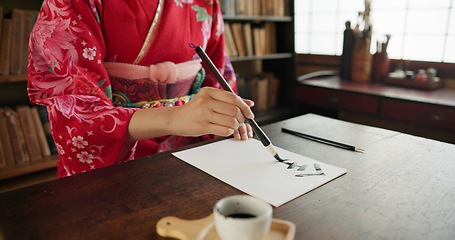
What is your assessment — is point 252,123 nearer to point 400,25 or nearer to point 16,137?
point 16,137

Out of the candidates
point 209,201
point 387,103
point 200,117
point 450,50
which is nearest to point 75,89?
point 200,117

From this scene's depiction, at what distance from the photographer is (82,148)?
31.5 inches

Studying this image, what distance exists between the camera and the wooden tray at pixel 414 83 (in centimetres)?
193

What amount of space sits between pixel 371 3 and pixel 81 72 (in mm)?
2112

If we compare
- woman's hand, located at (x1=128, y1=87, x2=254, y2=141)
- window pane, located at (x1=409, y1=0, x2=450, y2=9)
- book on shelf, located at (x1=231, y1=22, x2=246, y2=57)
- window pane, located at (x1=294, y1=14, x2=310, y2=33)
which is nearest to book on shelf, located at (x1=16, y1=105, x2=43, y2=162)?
woman's hand, located at (x1=128, y1=87, x2=254, y2=141)

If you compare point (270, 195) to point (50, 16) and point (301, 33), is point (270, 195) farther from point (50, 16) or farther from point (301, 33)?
point (301, 33)

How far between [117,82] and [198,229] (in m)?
0.59

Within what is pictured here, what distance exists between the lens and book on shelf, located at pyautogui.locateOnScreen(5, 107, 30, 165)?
1736 millimetres

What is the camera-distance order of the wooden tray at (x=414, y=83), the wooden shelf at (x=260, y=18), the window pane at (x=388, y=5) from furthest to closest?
the wooden shelf at (x=260, y=18) → the window pane at (x=388, y=5) → the wooden tray at (x=414, y=83)

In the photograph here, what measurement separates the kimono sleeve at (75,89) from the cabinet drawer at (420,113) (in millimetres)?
1455

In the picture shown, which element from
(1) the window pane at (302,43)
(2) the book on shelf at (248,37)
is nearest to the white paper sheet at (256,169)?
(2) the book on shelf at (248,37)

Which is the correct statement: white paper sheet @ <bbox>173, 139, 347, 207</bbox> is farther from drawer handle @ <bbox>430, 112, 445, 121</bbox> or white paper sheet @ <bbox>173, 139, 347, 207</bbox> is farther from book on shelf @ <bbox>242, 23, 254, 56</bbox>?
book on shelf @ <bbox>242, 23, 254, 56</bbox>

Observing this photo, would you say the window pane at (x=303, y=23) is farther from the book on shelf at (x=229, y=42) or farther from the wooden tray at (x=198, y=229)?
the wooden tray at (x=198, y=229)

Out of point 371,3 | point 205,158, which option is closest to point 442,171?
point 205,158
